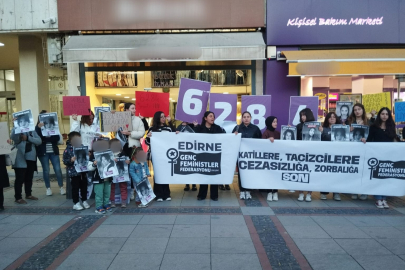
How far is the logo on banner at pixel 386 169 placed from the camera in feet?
19.0

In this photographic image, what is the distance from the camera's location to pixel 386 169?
5809mm

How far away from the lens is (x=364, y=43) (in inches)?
342

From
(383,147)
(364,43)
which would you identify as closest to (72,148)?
(383,147)

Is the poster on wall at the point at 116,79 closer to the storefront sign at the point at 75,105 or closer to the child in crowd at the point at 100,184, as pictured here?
the storefront sign at the point at 75,105

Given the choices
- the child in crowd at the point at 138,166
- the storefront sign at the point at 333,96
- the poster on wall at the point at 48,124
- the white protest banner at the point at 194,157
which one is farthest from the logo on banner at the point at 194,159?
the storefront sign at the point at 333,96

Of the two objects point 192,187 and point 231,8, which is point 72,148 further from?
point 231,8

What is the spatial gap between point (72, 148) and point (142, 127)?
141 cm

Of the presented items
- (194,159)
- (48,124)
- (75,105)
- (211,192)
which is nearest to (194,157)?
(194,159)

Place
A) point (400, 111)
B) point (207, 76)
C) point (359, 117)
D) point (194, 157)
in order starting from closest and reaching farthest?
point (194, 157)
point (359, 117)
point (400, 111)
point (207, 76)

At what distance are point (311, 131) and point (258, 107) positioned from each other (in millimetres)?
1471

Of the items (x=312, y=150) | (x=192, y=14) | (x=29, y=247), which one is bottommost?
(x=29, y=247)

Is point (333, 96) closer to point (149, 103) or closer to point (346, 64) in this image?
point (346, 64)

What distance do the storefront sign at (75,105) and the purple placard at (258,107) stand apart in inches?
137

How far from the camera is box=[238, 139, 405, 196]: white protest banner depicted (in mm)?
5797
